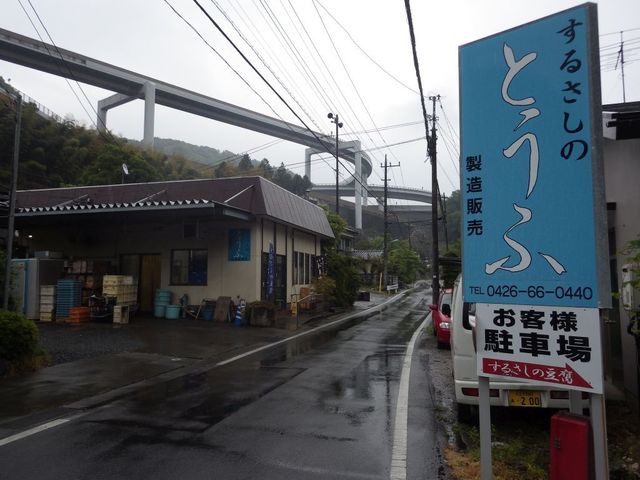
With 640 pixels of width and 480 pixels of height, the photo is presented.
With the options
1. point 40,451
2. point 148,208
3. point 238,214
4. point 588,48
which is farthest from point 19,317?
point 588,48

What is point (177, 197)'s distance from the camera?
58.0 feet

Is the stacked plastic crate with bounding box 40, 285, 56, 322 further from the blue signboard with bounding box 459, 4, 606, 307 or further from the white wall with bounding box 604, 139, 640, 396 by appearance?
the white wall with bounding box 604, 139, 640, 396

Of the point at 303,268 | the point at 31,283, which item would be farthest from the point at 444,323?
the point at 31,283

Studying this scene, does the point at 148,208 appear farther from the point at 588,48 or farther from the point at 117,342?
the point at 588,48

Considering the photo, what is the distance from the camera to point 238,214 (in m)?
15.8

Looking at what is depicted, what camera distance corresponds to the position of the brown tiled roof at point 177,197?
52.3 feet

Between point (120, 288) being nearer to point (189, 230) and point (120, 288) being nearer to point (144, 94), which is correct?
point (189, 230)

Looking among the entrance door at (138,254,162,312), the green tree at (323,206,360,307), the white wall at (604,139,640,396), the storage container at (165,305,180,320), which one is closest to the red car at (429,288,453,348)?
the white wall at (604,139,640,396)

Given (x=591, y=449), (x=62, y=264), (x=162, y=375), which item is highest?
(x=62, y=264)

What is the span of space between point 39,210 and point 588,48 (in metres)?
16.9

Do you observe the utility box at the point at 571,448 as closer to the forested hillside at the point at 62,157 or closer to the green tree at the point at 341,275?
the green tree at the point at 341,275

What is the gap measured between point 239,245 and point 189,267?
86.3 inches

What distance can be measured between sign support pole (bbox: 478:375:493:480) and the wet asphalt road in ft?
2.92

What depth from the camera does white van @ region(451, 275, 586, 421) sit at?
513 cm
